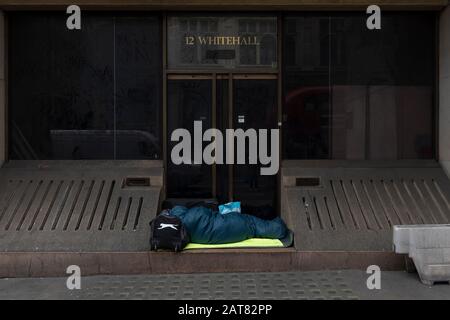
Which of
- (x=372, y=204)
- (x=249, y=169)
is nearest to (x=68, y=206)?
(x=249, y=169)

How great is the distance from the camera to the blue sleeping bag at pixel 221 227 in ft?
23.1

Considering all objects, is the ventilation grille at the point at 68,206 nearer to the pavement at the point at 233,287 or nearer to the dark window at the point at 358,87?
the pavement at the point at 233,287

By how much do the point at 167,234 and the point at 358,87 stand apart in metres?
4.09

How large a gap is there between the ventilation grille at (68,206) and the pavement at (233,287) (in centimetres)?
90

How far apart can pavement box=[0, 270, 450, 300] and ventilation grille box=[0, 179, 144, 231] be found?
90 centimetres

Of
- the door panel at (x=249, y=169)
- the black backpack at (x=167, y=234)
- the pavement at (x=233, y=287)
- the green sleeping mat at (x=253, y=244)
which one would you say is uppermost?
the door panel at (x=249, y=169)

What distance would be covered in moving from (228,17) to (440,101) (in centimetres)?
371

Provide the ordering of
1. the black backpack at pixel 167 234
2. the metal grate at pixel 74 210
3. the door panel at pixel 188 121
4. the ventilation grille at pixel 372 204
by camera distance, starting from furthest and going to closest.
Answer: the door panel at pixel 188 121 < the ventilation grille at pixel 372 204 < the metal grate at pixel 74 210 < the black backpack at pixel 167 234

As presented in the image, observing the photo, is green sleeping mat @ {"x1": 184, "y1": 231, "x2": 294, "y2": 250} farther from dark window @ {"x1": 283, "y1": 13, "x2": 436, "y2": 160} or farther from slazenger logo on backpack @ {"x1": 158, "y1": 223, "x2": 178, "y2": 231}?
dark window @ {"x1": 283, "y1": 13, "x2": 436, "y2": 160}

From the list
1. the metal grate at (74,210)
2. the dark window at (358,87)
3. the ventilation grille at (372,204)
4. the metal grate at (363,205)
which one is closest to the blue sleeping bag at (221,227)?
the metal grate at (363,205)

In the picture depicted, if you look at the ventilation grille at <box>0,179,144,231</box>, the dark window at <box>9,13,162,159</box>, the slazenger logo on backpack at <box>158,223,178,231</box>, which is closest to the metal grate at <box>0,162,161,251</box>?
the ventilation grille at <box>0,179,144,231</box>

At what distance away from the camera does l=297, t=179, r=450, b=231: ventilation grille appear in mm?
7430

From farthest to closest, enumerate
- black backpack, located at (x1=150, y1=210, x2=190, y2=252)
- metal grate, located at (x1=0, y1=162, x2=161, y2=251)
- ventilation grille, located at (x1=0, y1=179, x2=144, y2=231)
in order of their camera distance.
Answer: ventilation grille, located at (x1=0, y1=179, x2=144, y2=231), metal grate, located at (x1=0, y1=162, x2=161, y2=251), black backpack, located at (x1=150, y1=210, x2=190, y2=252)

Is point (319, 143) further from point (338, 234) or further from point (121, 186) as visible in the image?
point (121, 186)
